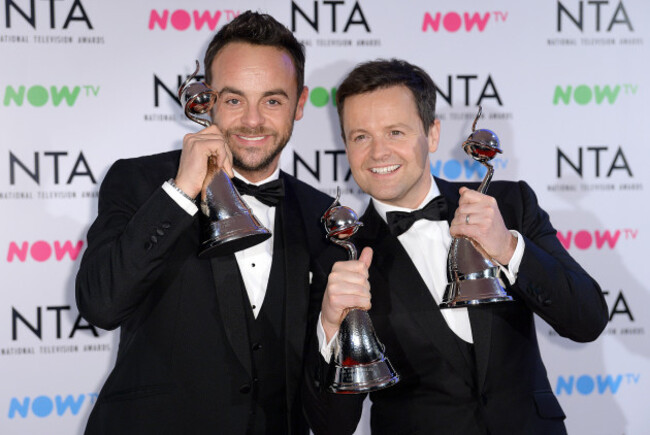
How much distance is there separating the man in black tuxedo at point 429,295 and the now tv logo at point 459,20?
3.83 ft

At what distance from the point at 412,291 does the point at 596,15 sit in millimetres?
2289

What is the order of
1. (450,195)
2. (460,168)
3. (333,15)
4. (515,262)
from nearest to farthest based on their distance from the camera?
(515,262)
(450,195)
(333,15)
(460,168)

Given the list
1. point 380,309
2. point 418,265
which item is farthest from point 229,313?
point 418,265

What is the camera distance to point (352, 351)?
1.87 meters

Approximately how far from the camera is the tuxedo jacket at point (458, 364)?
7.19 feet

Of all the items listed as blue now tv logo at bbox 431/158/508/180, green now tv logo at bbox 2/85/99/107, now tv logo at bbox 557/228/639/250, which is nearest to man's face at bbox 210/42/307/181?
green now tv logo at bbox 2/85/99/107

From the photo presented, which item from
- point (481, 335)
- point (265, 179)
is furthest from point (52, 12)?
point (481, 335)

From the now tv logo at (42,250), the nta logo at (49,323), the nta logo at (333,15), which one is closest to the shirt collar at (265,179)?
the nta logo at (333,15)

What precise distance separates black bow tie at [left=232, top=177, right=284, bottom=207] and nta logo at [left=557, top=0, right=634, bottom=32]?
210 cm

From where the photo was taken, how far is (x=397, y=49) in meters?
3.60

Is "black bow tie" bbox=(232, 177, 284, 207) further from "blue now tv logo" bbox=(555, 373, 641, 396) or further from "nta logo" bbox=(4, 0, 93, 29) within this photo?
"blue now tv logo" bbox=(555, 373, 641, 396)

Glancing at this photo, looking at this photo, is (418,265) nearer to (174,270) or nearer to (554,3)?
(174,270)

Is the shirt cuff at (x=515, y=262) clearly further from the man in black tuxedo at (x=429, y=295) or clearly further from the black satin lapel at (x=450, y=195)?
the black satin lapel at (x=450, y=195)

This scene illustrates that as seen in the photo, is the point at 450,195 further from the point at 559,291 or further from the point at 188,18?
the point at 188,18
